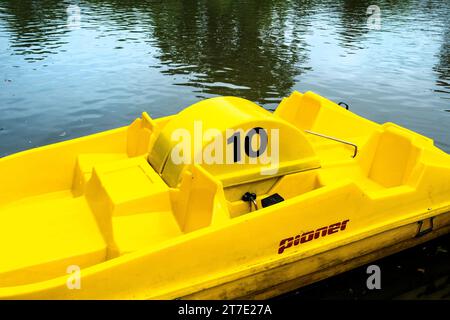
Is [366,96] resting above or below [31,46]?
below

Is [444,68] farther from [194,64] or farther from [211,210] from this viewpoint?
[211,210]

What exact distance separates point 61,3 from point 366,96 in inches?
859

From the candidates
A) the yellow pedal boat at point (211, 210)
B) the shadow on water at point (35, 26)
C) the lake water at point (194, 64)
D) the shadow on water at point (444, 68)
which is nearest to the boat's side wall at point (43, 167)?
the yellow pedal boat at point (211, 210)

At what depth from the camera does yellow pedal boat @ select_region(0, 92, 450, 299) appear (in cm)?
421

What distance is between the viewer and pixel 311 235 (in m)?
4.89

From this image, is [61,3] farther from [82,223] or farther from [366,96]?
[82,223]

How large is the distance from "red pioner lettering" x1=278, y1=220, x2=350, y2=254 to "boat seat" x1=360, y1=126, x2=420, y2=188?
1.50 metres

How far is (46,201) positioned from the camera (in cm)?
607

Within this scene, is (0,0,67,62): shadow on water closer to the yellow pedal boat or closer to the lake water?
the lake water

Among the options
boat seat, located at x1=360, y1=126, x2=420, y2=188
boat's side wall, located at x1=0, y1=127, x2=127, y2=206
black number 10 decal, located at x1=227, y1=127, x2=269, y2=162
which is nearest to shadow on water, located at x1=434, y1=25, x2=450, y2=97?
boat seat, located at x1=360, y1=126, x2=420, y2=188

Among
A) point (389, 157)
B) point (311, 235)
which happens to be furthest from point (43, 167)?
point (389, 157)

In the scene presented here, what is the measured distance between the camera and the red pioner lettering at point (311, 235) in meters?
4.72

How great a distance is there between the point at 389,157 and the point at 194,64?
1099 cm

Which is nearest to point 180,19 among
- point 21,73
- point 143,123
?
point 21,73
